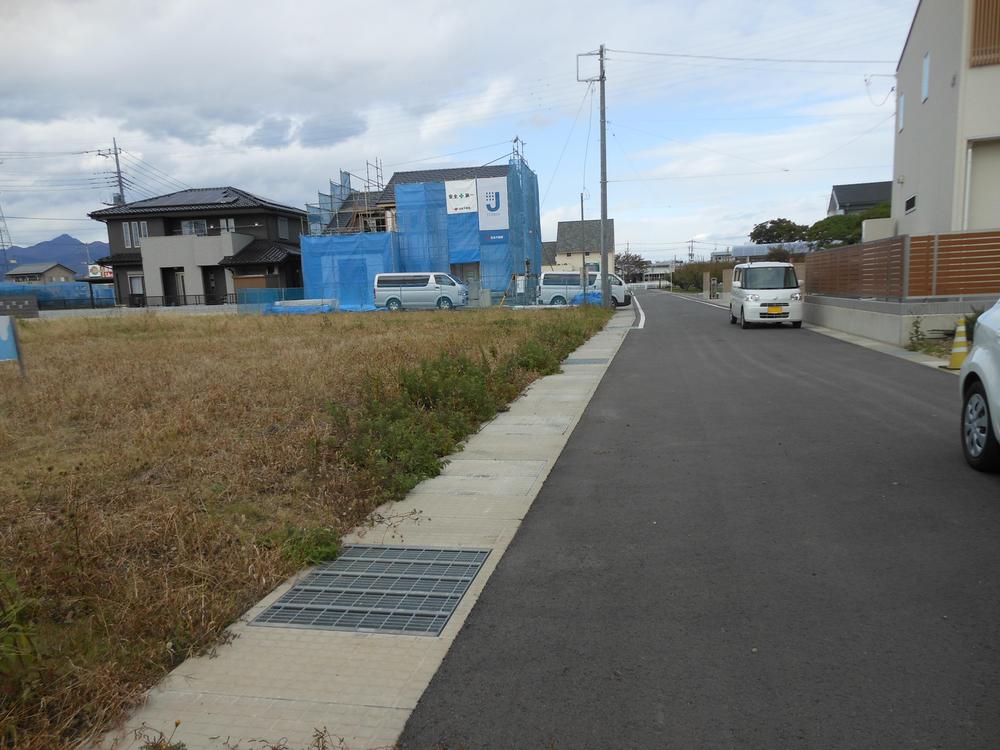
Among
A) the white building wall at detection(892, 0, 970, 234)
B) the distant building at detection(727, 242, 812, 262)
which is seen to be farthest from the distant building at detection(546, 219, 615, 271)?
the white building wall at detection(892, 0, 970, 234)

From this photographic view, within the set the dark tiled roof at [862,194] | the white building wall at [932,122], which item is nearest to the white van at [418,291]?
the white building wall at [932,122]

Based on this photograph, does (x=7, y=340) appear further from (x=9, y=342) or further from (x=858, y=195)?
(x=858, y=195)

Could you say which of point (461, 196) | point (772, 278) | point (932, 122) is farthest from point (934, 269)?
point (461, 196)

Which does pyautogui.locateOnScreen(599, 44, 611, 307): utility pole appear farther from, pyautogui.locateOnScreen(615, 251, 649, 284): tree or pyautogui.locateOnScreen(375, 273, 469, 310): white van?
pyautogui.locateOnScreen(615, 251, 649, 284): tree

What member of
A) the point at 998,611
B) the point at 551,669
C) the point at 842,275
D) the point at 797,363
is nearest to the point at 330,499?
the point at 551,669

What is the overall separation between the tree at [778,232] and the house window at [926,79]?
58809 mm

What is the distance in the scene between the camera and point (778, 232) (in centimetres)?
8306

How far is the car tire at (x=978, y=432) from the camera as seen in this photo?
6.02 m

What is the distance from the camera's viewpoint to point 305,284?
4400 centimetres

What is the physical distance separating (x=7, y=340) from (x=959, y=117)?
2250 cm

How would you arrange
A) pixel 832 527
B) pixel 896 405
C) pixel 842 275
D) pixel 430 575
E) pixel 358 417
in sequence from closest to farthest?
pixel 430 575 → pixel 832 527 → pixel 358 417 → pixel 896 405 → pixel 842 275

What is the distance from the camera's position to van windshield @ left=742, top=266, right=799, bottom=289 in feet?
73.2

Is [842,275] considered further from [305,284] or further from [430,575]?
[305,284]

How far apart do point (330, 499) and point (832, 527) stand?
12.5 feet
